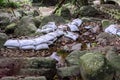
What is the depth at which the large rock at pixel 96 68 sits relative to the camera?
5.84 m

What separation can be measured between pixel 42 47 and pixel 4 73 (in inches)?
110

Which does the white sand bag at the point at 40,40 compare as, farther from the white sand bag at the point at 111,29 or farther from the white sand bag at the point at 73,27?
the white sand bag at the point at 111,29

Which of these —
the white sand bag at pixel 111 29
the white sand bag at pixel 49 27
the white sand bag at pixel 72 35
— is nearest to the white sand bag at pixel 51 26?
the white sand bag at pixel 49 27

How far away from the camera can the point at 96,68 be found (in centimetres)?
584

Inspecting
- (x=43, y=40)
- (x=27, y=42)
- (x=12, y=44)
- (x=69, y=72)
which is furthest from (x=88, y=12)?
(x=69, y=72)

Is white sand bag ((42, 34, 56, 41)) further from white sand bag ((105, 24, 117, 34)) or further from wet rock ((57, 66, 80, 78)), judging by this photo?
wet rock ((57, 66, 80, 78))

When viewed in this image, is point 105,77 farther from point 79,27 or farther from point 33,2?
point 33,2

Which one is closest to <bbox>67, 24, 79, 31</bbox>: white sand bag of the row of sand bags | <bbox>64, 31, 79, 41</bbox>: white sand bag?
the row of sand bags

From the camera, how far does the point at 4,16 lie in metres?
12.9

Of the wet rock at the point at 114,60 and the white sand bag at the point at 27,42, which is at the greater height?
the wet rock at the point at 114,60

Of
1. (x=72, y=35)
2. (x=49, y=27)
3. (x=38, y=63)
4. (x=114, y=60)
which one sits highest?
(x=38, y=63)

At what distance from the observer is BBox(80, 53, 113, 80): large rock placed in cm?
584

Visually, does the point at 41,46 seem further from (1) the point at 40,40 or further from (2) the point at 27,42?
(2) the point at 27,42

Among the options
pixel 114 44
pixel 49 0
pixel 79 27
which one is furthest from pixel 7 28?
pixel 49 0
